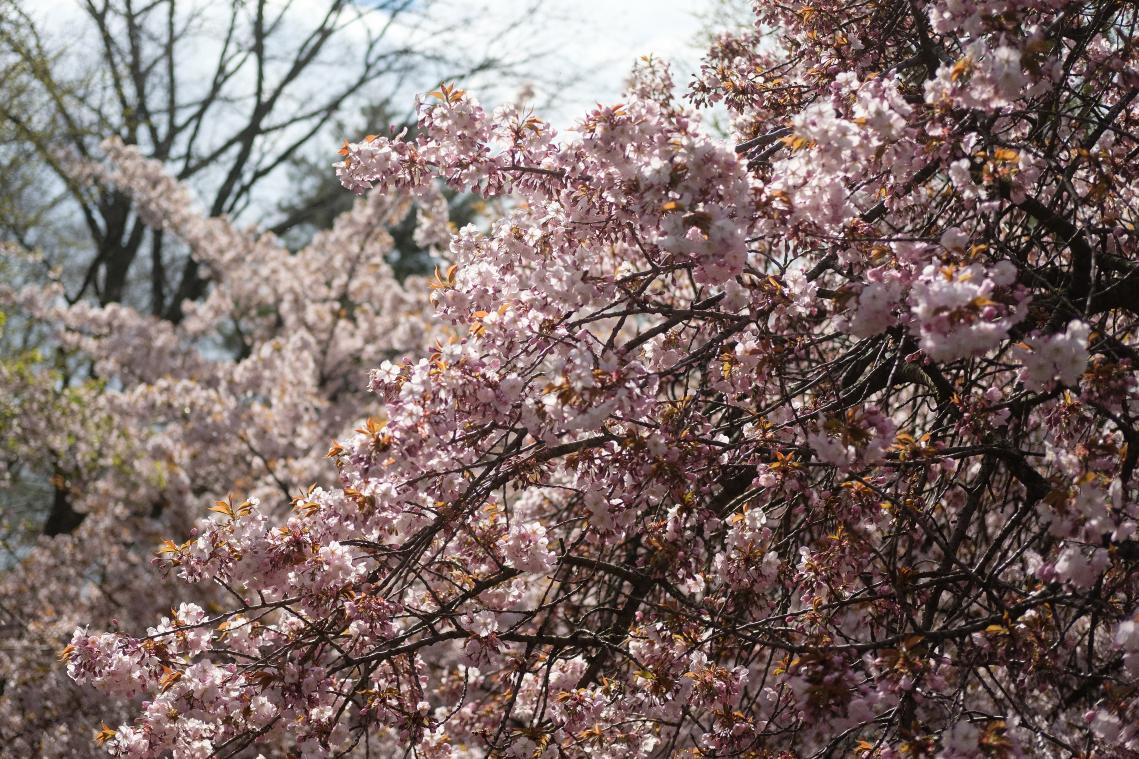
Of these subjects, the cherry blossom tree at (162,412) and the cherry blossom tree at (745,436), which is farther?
the cherry blossom tree at (162,412)

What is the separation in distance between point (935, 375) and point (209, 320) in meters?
9.20

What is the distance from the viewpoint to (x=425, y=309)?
356 inches

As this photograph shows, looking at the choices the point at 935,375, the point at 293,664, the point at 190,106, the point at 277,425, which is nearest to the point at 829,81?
the point at 935,375

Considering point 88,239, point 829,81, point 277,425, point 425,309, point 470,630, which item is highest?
point 88,239

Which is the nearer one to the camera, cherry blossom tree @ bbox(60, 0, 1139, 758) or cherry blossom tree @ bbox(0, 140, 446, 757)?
cherry blossom tree @ bbox(60, 0, 1139, 758)

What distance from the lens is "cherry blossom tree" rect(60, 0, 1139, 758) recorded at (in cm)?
251

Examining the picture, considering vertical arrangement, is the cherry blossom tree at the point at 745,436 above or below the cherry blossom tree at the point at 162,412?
below

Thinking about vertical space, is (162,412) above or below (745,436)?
above

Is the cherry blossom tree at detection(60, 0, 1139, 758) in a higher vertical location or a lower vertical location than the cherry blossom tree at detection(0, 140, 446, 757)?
lower

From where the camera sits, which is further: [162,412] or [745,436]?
[162,412]

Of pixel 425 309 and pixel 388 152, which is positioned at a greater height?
pixel 425 309

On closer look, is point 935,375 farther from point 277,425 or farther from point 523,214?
point 277,425

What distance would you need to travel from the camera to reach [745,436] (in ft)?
10.6

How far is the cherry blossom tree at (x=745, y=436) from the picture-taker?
2.51 m
